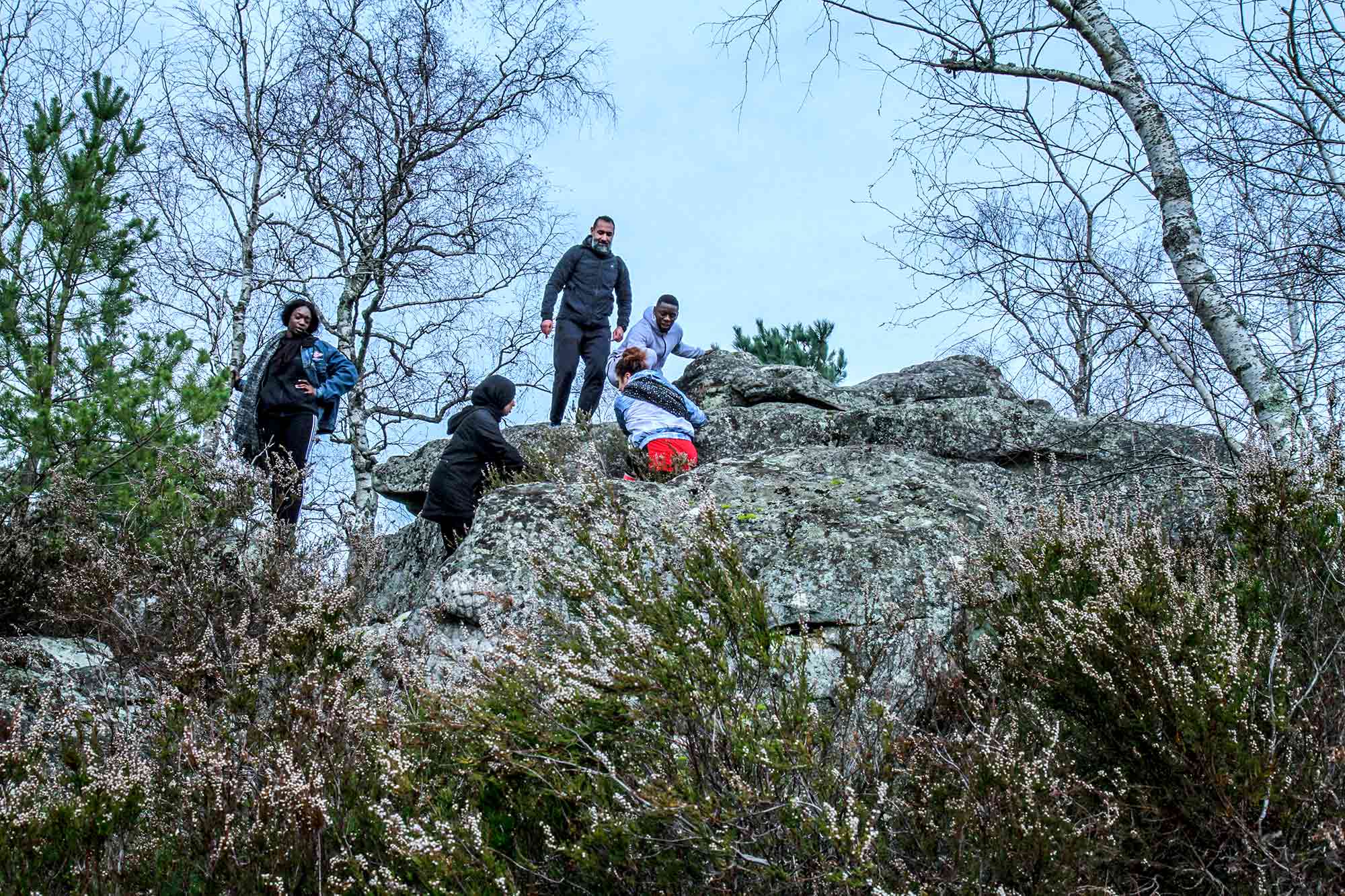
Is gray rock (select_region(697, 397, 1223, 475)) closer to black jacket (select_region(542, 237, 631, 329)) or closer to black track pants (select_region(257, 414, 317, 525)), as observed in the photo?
black jacket (select_region(542, 237, 631, 329))

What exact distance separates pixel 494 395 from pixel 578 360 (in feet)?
8.21

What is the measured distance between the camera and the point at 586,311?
30.3 feet

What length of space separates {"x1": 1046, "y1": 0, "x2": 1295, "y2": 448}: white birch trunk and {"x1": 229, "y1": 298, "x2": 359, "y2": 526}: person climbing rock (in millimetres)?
5834

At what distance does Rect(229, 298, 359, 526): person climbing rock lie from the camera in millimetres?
7047

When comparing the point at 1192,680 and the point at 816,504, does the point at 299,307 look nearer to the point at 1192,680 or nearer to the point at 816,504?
the point at 816,504

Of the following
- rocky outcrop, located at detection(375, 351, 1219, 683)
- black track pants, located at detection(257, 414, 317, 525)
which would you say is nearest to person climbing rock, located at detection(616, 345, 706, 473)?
rocky outcrop, located at detection(375, 351, 1219, 683)

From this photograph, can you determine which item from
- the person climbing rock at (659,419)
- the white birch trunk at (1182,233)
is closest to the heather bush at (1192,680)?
the white birch trunk at (1182,233)

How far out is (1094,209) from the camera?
568 centimetres

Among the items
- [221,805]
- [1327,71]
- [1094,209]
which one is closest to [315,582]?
[221,805]

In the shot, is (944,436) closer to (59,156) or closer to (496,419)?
(496,419)

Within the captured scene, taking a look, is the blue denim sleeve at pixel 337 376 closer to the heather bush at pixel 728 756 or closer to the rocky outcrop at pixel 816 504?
the rocky outcrop at pixel 816 504

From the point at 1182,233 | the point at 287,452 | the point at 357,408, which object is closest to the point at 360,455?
the point at 357,408

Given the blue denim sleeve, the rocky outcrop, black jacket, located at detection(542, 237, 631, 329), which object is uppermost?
black jacket, located at detection(542, 237, 631, 329)

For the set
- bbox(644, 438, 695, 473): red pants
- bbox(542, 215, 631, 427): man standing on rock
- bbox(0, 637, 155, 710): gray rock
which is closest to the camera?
bbox(0, 637, 155, 710): gray rock
